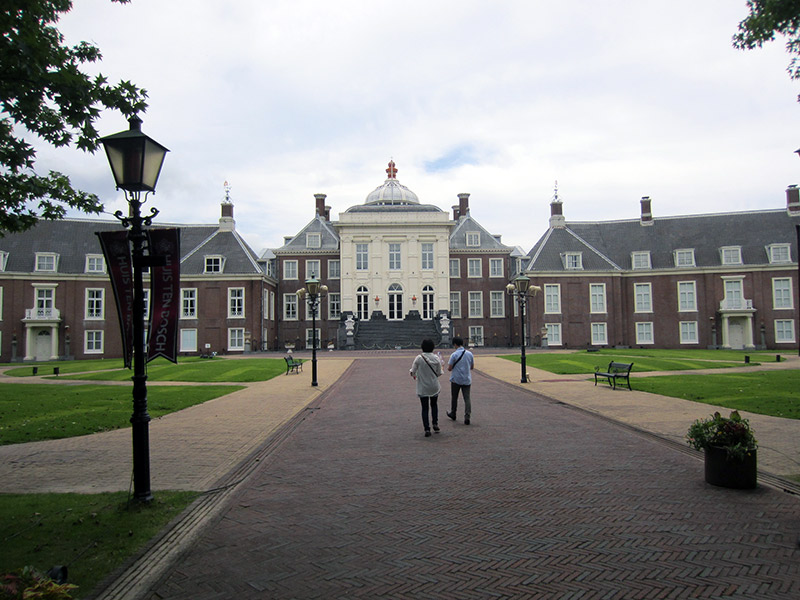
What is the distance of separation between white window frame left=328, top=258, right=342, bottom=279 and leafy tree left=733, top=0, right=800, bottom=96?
45.3 m

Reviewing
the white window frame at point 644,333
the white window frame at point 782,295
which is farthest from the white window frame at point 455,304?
the white window frame at point 782,295

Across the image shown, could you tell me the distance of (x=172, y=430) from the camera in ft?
38.4

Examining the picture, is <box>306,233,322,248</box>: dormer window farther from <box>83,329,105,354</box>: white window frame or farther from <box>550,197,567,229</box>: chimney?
<box>550,197,567,229</box>: chimney

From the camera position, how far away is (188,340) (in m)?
49.0

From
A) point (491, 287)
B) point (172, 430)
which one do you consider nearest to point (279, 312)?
point (491, 287)

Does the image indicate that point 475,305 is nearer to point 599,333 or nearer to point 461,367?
point 599,333

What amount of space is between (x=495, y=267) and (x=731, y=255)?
2058cm

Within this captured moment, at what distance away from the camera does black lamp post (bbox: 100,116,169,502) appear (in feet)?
21.7

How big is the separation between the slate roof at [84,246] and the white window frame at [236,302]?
1612 mm

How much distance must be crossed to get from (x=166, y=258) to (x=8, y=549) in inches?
138

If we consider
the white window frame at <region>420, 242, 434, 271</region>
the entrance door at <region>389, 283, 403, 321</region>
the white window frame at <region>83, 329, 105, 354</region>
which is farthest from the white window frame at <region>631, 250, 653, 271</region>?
the white window frame at <region>83, 329, 105, 354</region>

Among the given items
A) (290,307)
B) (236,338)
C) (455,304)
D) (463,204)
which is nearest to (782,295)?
(455,304)

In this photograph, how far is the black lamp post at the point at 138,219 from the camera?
662 centimetres

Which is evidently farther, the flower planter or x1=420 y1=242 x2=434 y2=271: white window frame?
x1=420 y1=242 x2=434 y2=271: white window frame
